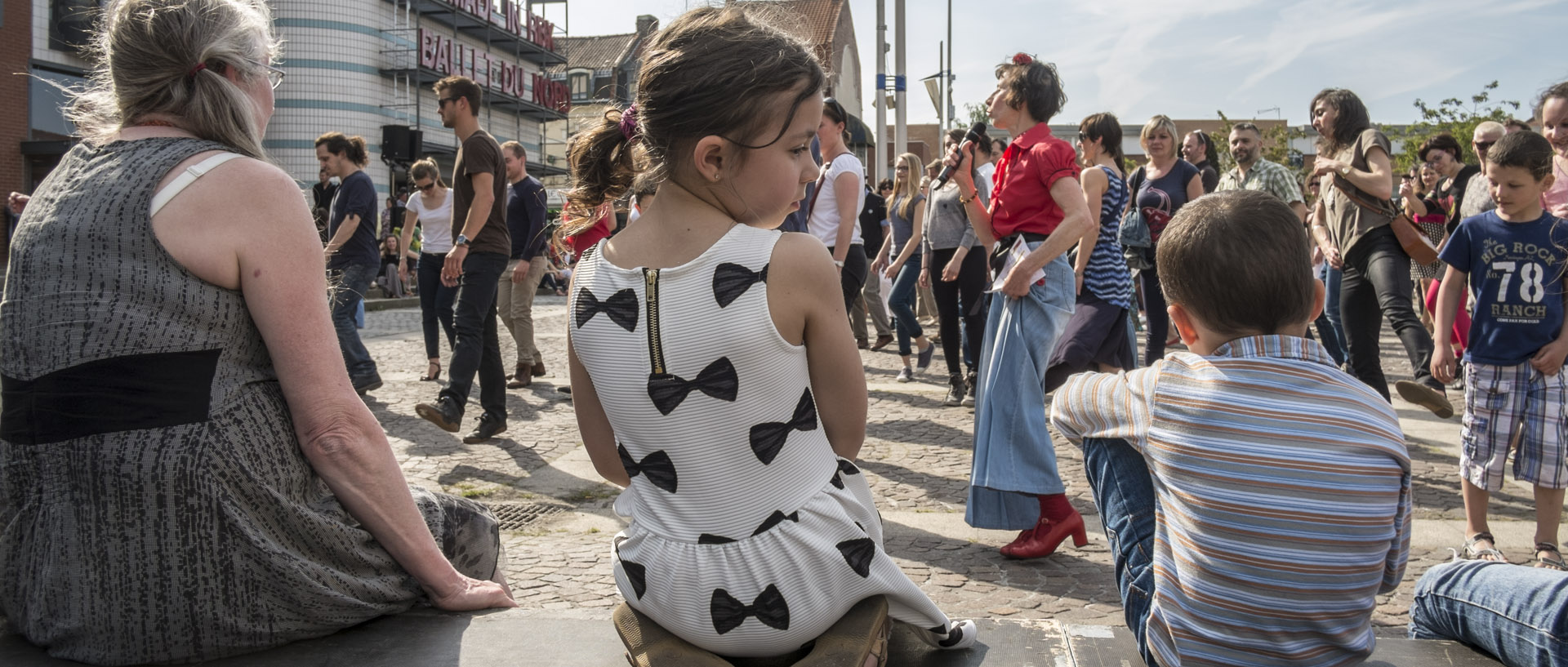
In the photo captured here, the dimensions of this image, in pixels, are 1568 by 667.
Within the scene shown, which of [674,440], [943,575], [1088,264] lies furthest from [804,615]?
[1088,264]

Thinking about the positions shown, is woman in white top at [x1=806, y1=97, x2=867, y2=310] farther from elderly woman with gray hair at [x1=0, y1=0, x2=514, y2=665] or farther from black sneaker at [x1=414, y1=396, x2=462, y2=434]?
elderly woman with gray hair at [x1=0, y1=0, x2=514, y2=665]

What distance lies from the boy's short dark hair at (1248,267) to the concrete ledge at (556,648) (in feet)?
2.06

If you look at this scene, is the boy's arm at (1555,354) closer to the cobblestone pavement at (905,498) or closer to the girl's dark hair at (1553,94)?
the cobblestone pavement at (905,498)

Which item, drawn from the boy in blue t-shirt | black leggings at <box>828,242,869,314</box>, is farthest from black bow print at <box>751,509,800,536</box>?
black leggings at <box>828,242,869,314</box>

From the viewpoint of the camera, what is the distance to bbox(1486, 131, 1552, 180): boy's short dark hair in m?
3.80

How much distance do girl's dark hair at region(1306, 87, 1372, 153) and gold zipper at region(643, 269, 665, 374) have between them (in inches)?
204

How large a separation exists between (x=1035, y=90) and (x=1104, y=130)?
183cm

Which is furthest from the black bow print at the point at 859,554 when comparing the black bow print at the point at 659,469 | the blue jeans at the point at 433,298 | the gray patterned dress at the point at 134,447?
the blue jeans at the point at 433,298

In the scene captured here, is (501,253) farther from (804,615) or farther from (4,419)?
(804,615)

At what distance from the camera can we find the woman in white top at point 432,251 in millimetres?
8047

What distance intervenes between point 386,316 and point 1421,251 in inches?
562

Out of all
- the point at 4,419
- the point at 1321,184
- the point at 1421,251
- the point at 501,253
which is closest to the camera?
the point at 4,419

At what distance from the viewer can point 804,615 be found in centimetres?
165

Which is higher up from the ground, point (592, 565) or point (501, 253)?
point (501, 253)
